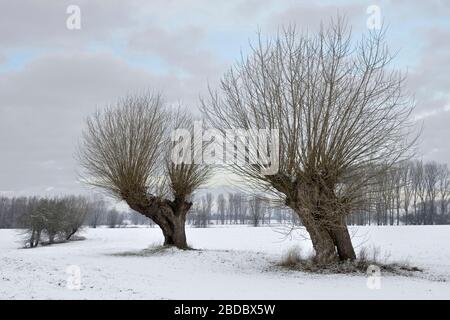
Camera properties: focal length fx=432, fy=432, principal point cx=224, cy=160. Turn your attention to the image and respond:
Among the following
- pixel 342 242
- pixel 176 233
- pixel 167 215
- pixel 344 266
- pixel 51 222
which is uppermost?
pixel 167 215

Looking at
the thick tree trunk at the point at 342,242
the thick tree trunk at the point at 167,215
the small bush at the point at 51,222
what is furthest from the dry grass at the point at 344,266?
the small bush at the point at 51,222

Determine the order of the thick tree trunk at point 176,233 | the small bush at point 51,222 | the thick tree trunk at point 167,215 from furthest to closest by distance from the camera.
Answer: the small bush at point 51,222 → the thick tree trunk at point 176,233 → the thick tree trunk at point 167,215

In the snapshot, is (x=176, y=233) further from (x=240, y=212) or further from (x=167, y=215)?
(x=240, y=212)

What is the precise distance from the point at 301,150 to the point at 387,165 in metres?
3.16

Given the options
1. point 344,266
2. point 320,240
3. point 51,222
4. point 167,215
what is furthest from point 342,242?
point 51,222

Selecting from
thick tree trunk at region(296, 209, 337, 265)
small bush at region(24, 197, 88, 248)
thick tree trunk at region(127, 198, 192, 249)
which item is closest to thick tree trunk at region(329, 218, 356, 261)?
thick tree trunk at region(296, 209, 337, 265)

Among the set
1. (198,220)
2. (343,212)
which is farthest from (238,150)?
(198,220)

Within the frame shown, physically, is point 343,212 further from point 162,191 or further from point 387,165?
point 162,191

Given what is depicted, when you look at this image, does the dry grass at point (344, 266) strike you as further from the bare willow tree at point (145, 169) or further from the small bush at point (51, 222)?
the small bush at point (51, 222)

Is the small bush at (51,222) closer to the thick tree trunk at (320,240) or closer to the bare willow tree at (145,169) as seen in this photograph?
the bare willow tree at (145,169)

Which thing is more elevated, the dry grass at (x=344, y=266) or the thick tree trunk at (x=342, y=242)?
the thick tree trunk at (x=342, y=242)

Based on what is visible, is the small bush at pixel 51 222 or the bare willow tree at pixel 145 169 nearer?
the bare willow tree at pixel 145 169

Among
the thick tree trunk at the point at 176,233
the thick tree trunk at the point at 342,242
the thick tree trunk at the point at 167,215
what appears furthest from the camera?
the thick tree trunk at the point at 176,233
